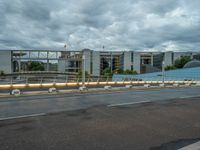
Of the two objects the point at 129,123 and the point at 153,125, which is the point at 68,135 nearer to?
the point at 129,123

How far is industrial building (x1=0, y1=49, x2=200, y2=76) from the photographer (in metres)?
89.5

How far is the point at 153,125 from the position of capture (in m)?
5.94

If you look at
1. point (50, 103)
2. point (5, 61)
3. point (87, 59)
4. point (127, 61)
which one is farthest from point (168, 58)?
point (50, 103)

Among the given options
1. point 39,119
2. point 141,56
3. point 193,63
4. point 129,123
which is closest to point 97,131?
point 129,123

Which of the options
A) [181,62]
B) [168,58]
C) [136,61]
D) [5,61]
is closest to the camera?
[5,61]

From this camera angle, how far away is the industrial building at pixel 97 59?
294 feet

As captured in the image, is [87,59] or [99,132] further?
[87,59]

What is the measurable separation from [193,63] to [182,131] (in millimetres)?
81984

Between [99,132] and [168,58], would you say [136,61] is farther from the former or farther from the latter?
[99,132]

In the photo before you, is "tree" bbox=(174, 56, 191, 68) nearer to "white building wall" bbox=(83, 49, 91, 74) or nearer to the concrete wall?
"white building wall" bbox=(83, 49, 91, 74)

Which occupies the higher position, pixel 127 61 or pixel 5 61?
pixel 127 61

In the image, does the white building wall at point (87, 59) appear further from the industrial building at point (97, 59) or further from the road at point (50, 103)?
the road at point (50, 103)

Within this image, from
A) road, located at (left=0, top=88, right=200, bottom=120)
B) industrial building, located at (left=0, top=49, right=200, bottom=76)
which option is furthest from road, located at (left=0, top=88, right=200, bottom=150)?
industrial building, located at (left=0, top=49, right=200, bottom=76)

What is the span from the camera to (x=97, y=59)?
98.4m
